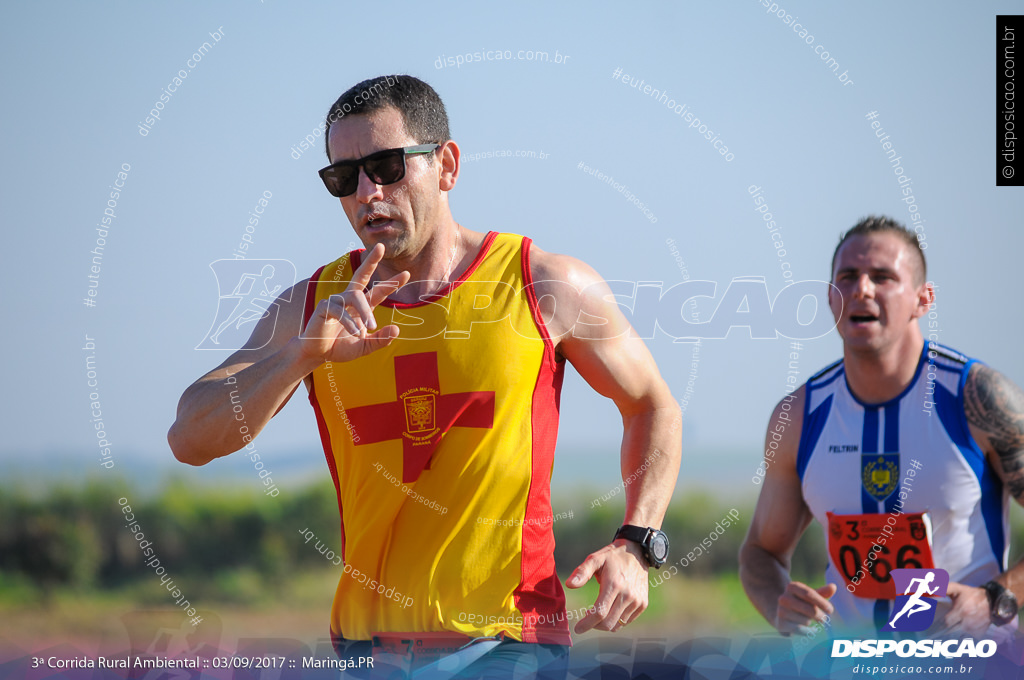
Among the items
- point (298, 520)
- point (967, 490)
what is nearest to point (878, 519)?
point (967, 490)

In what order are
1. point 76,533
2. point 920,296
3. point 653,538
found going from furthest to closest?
point 76,533
point 920,296
point 653,538

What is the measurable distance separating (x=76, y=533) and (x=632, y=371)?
771 inches

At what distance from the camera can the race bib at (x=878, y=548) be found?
3945mm

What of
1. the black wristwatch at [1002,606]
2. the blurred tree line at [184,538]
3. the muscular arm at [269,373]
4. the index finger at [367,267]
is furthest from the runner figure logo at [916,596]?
the blurred tree line at [184,538]

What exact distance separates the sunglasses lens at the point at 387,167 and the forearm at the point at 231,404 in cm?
71

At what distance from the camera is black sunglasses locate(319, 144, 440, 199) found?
3.40 metres

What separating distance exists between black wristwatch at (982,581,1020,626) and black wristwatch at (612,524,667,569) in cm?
145

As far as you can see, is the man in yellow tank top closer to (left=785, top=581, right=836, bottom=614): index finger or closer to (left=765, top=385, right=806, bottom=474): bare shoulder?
(left=785, top=581, right=836, bottom=614): index finger

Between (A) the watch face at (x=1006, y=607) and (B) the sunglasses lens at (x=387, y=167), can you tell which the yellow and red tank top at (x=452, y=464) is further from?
(A) the watch face at (x=1006, y=607)

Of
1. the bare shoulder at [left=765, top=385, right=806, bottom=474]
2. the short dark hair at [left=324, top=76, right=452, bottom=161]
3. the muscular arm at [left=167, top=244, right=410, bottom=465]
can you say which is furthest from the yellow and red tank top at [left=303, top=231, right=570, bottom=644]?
the bare shoulder at [left=765, top=385, right=806, bottom=474]

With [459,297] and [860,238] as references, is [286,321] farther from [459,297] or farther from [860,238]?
[860,238]

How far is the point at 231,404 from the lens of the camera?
3088 mm

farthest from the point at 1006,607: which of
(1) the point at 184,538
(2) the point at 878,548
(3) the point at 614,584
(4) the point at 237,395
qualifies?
(1) the point at 184,538

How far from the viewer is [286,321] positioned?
3500 millimetres
